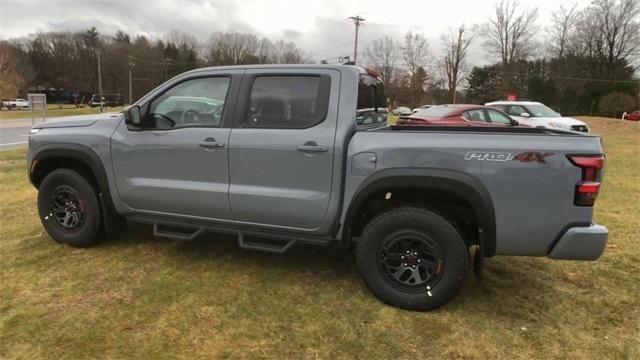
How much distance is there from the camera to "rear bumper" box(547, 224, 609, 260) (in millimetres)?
3143

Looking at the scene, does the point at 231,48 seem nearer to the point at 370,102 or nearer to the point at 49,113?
the point at 49,113

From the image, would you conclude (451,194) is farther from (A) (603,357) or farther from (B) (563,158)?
(A) (603,357)

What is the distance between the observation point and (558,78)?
58000mm

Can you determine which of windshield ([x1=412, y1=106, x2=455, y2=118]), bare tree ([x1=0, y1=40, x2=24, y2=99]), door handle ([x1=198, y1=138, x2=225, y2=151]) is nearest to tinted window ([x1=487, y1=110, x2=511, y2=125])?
windshield ([x1=412, y1=106, x2=455, y2=118])

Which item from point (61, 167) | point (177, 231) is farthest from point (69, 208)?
point (177, 231)

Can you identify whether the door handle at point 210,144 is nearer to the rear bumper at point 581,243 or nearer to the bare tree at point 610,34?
the rear bumper at point 581,243

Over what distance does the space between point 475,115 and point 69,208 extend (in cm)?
1210

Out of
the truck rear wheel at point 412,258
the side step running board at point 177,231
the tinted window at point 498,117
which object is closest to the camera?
the truck rear wheel at point 412,258

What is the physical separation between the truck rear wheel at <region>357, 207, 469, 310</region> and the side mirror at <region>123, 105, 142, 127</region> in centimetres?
226

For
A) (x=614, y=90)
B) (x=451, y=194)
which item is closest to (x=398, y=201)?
(x=451, y=194)

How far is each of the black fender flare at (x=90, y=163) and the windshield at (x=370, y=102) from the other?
97.8 inches

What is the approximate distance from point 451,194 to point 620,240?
3.14m

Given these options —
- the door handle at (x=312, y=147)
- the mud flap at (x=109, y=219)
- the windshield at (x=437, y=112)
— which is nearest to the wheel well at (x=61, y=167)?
the mud flap at (x=109, y=219)

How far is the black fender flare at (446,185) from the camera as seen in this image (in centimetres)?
325
